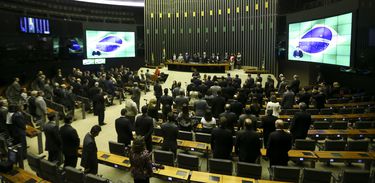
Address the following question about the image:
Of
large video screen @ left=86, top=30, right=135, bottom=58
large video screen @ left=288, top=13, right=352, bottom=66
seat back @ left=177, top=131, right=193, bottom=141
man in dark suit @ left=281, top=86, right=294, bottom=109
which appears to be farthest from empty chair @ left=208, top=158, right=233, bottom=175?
large video screen @ left=86, top=30, right=135, bottom=58

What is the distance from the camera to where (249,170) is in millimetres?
4637

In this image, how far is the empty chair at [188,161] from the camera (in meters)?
5.06

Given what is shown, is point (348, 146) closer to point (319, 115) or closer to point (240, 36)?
point (319, 115)

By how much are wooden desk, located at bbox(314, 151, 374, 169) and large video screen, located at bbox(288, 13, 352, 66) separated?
23.4ft

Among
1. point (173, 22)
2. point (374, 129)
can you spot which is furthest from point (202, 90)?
point (173, 22)

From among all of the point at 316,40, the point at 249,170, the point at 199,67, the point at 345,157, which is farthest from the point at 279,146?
the point at 199,67

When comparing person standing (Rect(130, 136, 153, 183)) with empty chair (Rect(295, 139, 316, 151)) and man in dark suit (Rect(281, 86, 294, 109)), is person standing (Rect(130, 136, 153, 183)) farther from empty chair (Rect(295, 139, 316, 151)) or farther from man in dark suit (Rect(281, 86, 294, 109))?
man in dark suit (Rect(281, 86, 294, 109))

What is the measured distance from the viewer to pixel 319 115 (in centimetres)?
824

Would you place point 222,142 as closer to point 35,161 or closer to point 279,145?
point 279,145

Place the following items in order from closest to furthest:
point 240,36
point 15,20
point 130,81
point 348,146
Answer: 1. point 348,146
2. point 15,20
3. point 130,81
4. point 240,36

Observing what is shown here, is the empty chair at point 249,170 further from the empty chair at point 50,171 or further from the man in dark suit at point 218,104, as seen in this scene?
the man in dark suit at point 218,104

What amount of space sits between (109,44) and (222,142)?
16.9 m

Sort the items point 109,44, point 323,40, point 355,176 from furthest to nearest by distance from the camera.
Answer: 1. point 109,44
2. point 323,40
3. point 355,176

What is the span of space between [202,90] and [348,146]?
5.41 metres
